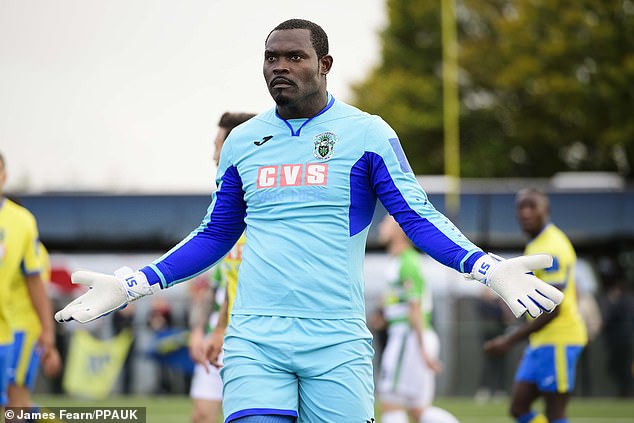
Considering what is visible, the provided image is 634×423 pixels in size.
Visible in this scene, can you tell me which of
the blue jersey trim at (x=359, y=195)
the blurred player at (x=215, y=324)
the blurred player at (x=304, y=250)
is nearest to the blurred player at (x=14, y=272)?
the blurred player at (x=215, y=324)

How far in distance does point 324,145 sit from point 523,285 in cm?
108

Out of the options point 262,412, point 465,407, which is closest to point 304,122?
point 262,412

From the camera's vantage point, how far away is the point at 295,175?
203 inches

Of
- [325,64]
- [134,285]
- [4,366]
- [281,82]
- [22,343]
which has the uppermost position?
[325,64]

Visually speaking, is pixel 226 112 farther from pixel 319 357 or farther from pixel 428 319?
pixel 428 319

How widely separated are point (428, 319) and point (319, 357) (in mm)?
8406

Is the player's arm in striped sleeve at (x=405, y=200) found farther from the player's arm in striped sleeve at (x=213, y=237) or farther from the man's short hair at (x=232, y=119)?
the man's short hair at (x=232, y=119)

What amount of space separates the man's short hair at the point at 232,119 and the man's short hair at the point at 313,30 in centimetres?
228

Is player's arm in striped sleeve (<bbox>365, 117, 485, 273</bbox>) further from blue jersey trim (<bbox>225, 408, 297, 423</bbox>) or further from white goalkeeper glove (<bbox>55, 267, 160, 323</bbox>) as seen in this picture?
white goalkeeper glove (<bbox>55, 267, 160, 323</bbox>)

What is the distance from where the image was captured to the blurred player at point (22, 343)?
9430 millimetres

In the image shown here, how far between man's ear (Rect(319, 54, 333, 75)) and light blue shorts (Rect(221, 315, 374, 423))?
3.71 feet

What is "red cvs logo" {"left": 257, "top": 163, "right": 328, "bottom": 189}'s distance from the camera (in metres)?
5.12

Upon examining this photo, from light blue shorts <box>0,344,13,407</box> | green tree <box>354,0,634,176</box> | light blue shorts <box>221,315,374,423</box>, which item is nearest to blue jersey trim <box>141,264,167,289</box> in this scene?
light blue shorts <box>221,315,374,423</box>

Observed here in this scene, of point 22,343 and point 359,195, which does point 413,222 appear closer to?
point 359,195
